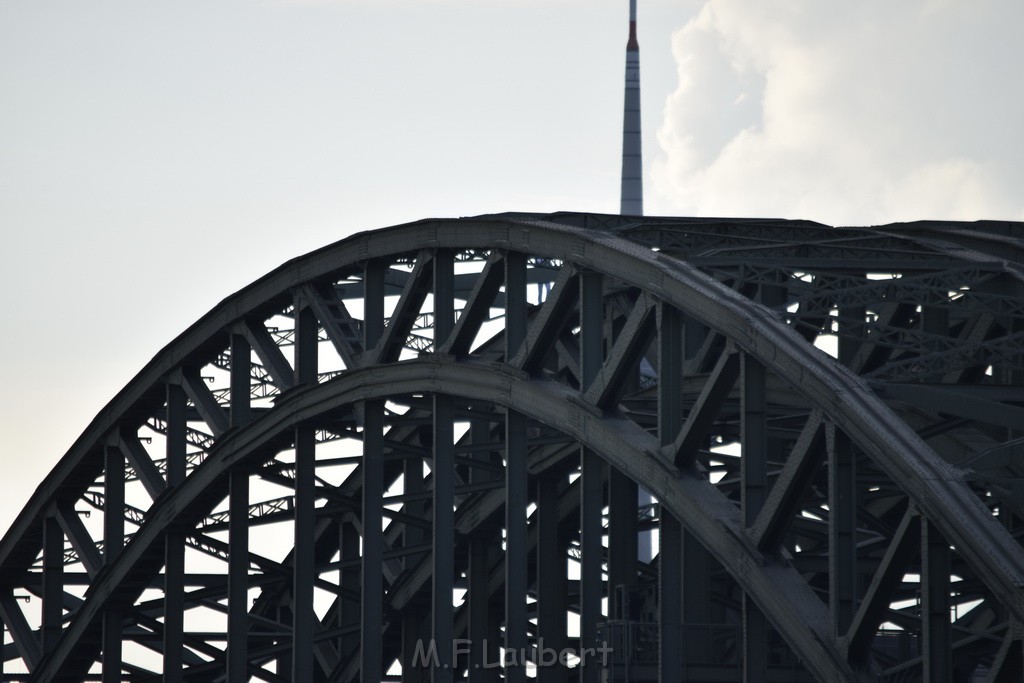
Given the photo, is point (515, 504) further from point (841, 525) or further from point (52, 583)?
point (52, 583)

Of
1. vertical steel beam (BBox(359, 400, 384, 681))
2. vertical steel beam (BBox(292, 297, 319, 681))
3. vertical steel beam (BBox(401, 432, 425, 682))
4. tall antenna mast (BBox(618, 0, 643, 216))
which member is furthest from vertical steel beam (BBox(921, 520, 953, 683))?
tall antenna mast (BBox(618, 0, 643, 216))

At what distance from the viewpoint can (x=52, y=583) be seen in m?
49.4

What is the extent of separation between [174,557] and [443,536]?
10.6m

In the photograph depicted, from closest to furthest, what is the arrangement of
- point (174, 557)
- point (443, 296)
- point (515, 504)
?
point (515, 504), point (443, 296), point (174, 557)

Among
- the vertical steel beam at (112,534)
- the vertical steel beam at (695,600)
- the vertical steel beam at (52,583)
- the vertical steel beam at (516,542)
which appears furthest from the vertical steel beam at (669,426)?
the vertical steel beam at (52,583)

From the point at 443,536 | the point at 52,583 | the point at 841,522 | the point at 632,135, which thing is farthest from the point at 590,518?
the point at 632,135

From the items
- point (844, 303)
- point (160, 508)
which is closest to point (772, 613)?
point (844, 303)

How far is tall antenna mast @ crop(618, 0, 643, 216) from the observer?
398 ft

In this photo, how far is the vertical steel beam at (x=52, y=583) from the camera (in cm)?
4934

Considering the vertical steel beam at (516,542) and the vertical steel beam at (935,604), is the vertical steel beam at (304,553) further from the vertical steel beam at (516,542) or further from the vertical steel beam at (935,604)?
the vertical steel beam at (935,604)

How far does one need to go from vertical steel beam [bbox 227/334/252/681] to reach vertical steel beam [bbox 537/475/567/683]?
18.1 ft

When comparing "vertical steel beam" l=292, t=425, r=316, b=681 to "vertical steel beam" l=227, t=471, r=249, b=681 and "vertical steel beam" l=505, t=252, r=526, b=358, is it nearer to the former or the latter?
"vertical steel beam" l=227, t=471, r=249, b=681

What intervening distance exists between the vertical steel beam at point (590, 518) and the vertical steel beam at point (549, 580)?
479cm

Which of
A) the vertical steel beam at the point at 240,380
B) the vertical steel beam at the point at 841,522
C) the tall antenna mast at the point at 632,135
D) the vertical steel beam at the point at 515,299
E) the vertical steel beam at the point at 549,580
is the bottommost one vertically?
the vertical steel beam at the point at 841,522
